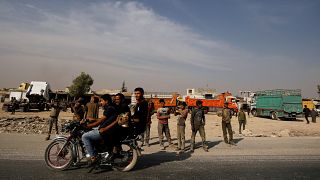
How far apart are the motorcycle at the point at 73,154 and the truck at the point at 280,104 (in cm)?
2923

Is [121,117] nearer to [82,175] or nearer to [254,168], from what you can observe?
[82,175]

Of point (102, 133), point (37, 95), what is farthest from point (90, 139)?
point (37, 95)

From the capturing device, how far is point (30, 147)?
9.52 meters

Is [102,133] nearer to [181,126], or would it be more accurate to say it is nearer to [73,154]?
[73,154]

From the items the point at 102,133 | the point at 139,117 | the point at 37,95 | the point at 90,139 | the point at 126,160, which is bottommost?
the point at 126,160

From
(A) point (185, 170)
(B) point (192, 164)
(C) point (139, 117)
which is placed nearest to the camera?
(A) point (185, 170)

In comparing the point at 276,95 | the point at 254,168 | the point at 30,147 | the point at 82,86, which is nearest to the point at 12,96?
the point at 30,147

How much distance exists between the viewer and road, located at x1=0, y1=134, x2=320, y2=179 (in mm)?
6297

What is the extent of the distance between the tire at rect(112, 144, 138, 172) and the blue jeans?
2.01 feet

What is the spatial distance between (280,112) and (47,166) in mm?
30620

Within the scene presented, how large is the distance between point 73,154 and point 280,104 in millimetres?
30506

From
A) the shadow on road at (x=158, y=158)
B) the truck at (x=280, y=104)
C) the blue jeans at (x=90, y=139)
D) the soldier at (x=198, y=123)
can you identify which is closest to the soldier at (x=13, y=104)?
the soldier at (x=198, y=123)

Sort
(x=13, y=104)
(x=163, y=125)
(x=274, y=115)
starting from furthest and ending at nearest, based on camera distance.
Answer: (x=274, y=115)
(x=13, y=104)
(x=163, y=125)

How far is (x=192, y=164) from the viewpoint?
25.1ft
